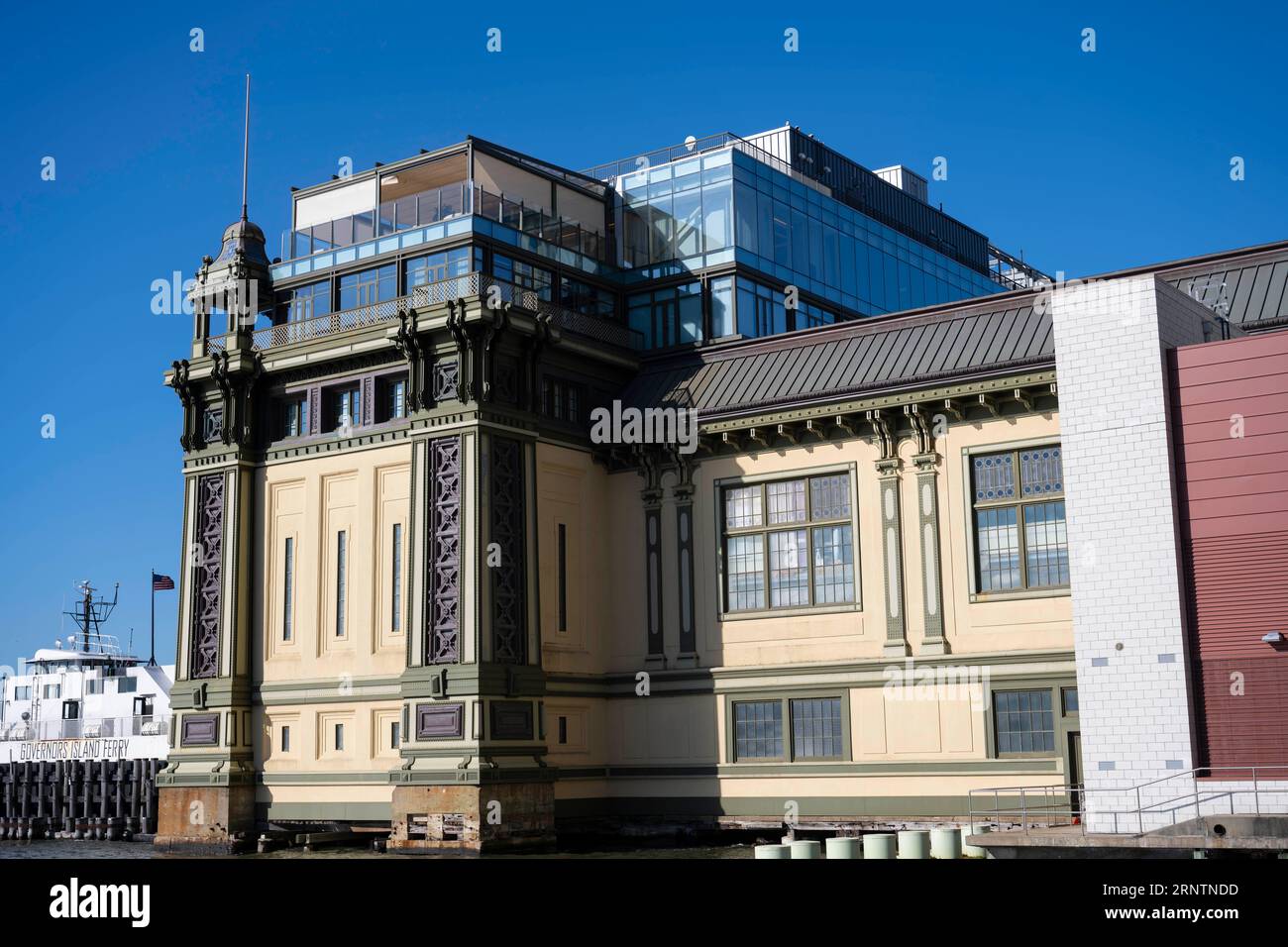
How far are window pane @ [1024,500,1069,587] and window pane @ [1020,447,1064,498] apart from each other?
404mm

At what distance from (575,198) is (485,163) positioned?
4.81 meters

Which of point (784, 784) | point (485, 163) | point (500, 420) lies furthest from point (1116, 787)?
point (485, 163)

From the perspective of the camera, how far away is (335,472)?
45812 mm

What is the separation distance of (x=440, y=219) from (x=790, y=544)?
15935mm

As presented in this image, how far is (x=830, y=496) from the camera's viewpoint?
137 ft

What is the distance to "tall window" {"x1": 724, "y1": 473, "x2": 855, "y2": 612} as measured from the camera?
41531 millimetres

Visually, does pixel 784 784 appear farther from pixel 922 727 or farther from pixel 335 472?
pixel 335 472

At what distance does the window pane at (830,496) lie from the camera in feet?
136

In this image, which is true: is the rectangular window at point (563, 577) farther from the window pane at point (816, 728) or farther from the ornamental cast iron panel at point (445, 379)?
the window pane at point (816, 728)

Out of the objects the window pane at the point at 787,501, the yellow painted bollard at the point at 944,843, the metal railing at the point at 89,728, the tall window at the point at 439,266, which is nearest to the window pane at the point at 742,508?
the window pane at the point at 787,501

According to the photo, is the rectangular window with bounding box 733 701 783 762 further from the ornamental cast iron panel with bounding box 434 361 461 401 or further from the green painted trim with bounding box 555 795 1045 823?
the ornamental cast iron panel with bounding box 434 361 461 401

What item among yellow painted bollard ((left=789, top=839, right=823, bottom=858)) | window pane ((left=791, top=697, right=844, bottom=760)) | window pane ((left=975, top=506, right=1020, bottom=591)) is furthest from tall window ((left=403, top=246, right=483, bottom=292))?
yellow painted bollard ((left=789, top=839, right=823, bottom=858))

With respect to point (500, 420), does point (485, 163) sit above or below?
above

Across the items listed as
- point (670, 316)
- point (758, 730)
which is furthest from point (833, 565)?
point (670, 316)
